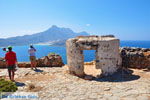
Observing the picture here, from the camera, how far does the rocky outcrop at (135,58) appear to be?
13.4 m

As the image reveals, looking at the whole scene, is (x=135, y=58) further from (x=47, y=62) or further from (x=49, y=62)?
(x=47, y=62)

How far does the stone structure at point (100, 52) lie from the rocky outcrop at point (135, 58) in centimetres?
202

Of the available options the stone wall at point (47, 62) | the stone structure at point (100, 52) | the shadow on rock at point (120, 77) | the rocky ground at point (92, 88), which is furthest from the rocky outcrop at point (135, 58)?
the stone wall at point (47, 62)

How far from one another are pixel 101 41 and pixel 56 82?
379cm

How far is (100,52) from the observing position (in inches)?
457

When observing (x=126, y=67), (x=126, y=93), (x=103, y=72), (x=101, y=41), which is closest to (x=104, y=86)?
(x=126, y=93)

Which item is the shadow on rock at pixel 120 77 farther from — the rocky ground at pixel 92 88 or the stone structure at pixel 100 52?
the stone structure at pixel 100 52

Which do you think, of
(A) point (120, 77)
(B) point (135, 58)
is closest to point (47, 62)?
(A) point (120, 77)

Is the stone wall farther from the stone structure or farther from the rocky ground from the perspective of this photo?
the stone structure

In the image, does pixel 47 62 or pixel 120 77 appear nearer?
pixel 120 77

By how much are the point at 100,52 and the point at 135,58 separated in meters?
3.63

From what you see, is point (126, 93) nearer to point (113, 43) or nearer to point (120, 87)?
point (120, 87)

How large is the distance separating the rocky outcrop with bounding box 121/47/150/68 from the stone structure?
2017 mm

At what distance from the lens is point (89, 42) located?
38.6 ft
